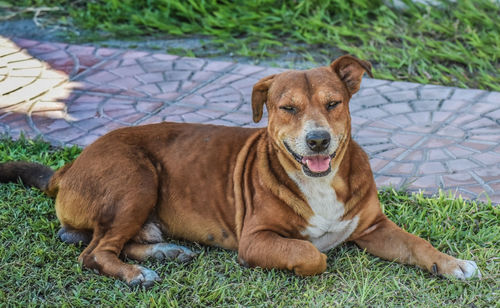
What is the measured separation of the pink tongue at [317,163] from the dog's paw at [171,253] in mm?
994

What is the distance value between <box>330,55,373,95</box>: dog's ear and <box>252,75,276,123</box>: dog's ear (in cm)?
43

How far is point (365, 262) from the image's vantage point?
4.10m

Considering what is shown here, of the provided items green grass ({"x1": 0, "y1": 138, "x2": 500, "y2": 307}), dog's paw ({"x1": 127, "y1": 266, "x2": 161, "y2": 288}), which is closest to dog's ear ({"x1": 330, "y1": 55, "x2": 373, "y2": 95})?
green grass ({"x1": 0, "y1": 138, "x2": 500, "y2": 307})

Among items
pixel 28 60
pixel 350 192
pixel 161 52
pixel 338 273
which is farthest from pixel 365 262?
pixel 28 60

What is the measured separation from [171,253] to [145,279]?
0.33 m

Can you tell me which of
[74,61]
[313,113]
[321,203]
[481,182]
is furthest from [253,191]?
[74,61]

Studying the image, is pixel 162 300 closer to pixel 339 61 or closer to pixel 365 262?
pixel 365 262

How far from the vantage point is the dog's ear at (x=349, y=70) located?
4.08m

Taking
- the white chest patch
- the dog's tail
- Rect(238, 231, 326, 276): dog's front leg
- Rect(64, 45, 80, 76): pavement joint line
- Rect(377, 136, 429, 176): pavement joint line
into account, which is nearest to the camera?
Rect(238, 231, 326, 276): dog's front leg

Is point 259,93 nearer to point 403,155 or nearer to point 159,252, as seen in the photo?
point 159,252

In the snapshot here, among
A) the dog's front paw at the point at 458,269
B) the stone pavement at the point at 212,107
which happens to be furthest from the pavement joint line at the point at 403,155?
the dog's front paw at the point at 458,269

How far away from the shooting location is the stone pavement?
5.38 m

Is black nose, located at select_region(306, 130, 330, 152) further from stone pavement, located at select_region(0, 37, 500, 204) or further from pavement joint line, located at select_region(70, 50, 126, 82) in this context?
pavement joint line, located at select_region(70, 50, 126, 82)

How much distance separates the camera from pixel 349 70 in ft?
13.6
